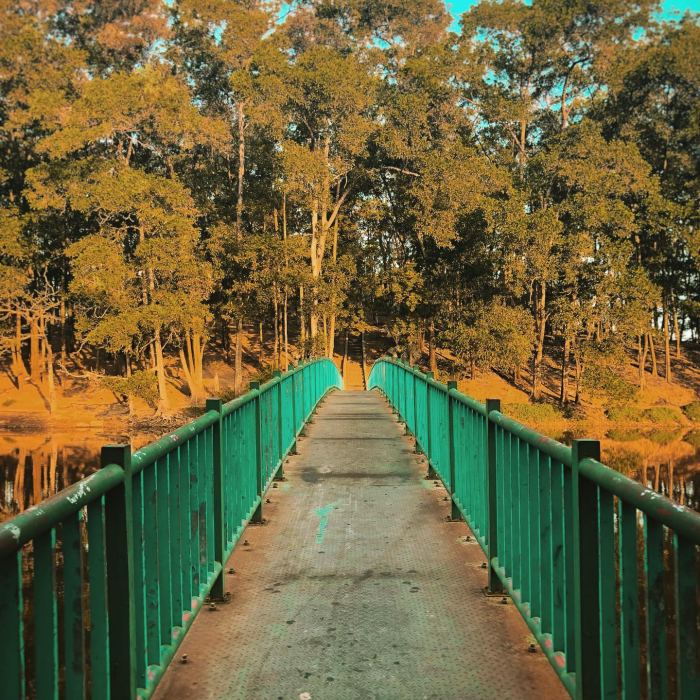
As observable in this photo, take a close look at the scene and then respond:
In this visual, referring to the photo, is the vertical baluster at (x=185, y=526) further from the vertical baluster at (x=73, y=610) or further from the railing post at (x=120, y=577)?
the vertical baluster at (x=73, y=610)

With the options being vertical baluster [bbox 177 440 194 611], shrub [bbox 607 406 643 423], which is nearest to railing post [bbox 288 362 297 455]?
vertical baluster [bbox 177 440 194 611]

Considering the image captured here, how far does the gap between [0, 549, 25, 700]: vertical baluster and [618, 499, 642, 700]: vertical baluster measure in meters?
1.77

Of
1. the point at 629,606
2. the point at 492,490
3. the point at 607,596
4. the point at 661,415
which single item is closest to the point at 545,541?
the point at 607,596

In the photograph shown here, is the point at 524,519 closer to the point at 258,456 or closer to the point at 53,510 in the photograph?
the point at 53,510

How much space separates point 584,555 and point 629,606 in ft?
1.57

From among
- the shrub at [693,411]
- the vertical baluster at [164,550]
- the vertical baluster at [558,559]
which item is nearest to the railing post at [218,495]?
the vertical baluster at [164,550]

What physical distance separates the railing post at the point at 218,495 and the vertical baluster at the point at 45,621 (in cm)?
274

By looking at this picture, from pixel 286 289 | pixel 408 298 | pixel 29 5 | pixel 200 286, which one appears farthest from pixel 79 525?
pixel 29 5

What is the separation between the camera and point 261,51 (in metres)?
37.8

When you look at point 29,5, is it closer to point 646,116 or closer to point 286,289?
point 286,289

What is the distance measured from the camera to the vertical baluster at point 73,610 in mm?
2363

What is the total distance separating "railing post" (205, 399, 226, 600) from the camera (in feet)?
16.3

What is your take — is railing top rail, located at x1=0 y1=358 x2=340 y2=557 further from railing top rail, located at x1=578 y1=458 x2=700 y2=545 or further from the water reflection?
the water reflection

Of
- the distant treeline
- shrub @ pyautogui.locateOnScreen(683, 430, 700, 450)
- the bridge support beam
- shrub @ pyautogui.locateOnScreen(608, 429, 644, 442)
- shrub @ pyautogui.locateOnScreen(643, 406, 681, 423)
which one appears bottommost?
shrub @ pyautogui.locateOnScreen(683, 430, 700, 450)
